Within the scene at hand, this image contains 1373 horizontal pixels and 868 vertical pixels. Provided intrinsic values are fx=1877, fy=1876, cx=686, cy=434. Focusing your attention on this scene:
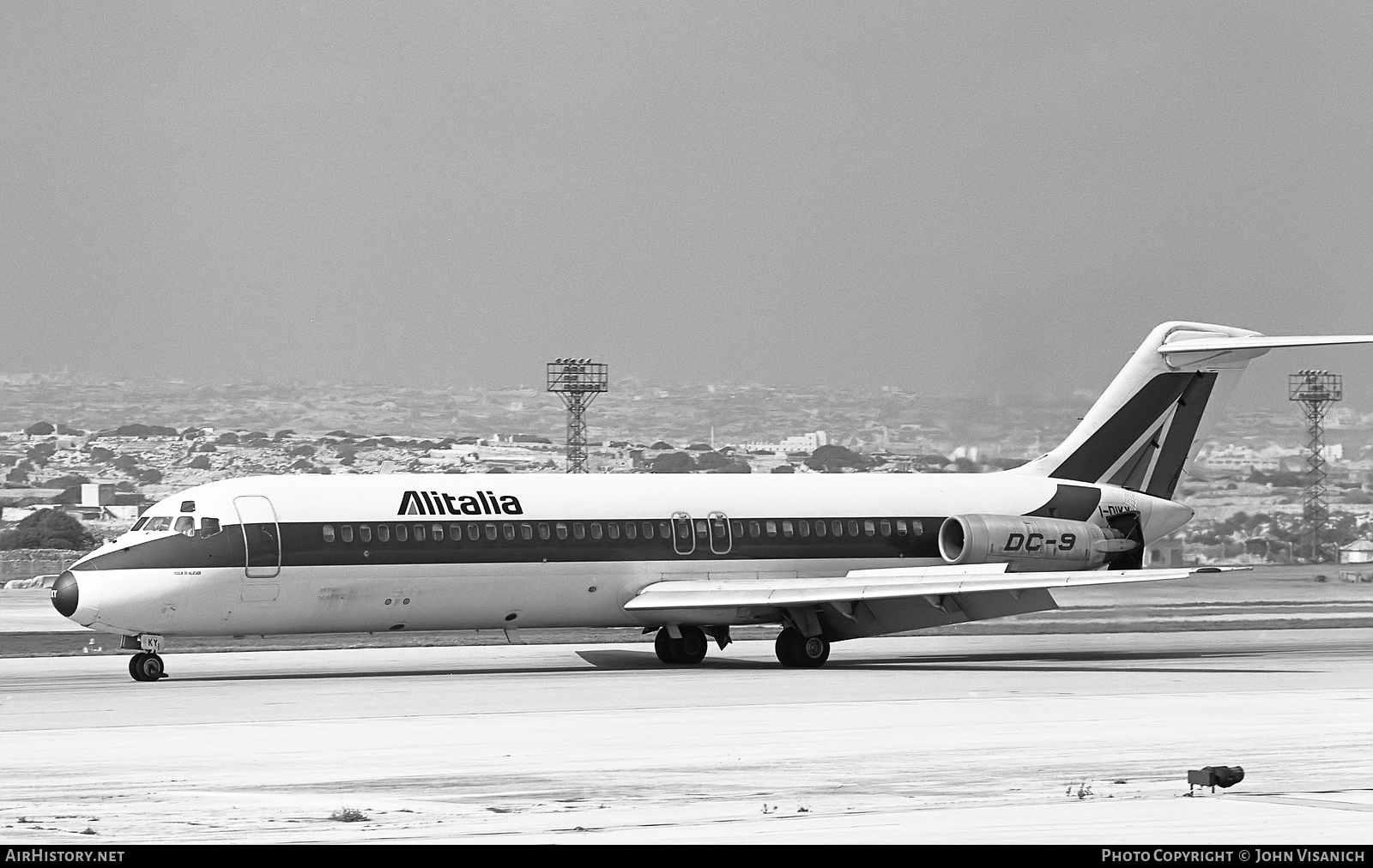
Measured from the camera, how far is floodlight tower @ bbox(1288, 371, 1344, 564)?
311 feet

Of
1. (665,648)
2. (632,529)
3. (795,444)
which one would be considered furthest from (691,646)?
(795,444)

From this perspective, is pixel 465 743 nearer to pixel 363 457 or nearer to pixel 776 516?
pixel 776 516

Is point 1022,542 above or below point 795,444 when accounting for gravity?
below

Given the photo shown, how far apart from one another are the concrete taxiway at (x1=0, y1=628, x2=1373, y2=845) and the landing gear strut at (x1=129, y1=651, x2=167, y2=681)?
578 mm

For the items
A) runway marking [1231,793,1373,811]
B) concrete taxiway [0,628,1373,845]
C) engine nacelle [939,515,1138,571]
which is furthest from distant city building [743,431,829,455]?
runway marking [1231,793,1373,811]

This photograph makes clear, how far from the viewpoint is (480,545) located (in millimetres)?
34531

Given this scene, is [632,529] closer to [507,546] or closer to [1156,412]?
[507,546]

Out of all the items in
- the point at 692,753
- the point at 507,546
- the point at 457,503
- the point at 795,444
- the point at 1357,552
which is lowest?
the point at 1357,552

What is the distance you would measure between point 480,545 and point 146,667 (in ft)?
20.5

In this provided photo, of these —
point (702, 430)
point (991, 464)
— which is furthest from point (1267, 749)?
point (702, 430)

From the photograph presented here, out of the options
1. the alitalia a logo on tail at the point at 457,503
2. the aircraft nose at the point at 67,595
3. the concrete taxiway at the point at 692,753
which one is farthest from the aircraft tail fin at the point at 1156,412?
the aircraft nose at the point at 67,595

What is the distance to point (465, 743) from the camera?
69.5 feet

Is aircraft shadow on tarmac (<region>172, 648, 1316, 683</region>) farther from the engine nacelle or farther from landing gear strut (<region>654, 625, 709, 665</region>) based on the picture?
the engine nacelle
